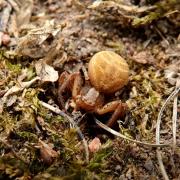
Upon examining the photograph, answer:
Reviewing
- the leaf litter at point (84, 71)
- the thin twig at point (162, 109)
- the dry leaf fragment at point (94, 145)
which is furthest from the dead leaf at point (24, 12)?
the thin twig at point (162, 109)

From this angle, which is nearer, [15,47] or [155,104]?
[155,104]

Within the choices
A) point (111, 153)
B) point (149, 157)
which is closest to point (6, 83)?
point (111, 153)

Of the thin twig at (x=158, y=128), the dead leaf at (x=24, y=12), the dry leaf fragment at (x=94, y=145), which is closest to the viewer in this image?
the thin twig at (x=158, y=128)

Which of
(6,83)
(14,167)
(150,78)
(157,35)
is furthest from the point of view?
(157,35)

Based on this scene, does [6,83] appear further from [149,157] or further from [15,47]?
[149,157]

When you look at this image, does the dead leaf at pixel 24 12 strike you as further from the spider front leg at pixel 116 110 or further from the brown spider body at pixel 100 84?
the spider front leg at pixel 116 110

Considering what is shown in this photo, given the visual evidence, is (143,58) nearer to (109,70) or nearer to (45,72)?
(109,70)
